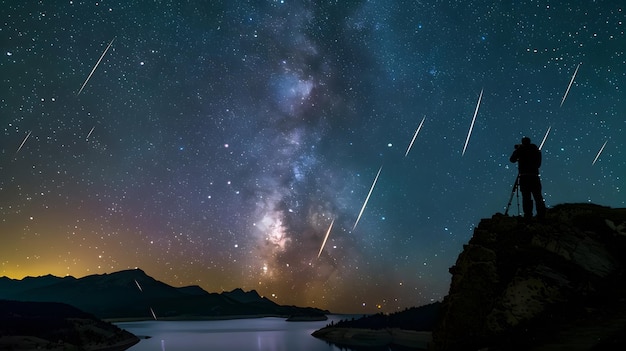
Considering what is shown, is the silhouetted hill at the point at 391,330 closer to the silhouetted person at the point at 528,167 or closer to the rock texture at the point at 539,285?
the rock texture at the point at 539,285

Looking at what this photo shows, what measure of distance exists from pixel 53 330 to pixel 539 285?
5213 inches

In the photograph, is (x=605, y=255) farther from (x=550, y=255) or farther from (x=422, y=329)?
(x=422, y=329)

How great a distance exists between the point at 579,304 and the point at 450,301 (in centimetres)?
534

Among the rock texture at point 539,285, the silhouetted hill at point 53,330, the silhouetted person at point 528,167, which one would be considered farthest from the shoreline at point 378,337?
the silhouetted person at point 528,167

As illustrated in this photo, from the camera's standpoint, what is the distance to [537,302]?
46.2 feet

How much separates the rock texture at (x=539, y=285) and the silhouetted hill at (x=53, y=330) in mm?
112563

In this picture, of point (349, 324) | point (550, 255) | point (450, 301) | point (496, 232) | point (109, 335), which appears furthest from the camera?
point (349, 324)

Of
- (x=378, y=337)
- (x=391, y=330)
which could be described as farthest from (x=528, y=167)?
(x=378, y=337)

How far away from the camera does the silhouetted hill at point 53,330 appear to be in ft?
328

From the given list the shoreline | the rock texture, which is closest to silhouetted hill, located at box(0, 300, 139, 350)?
the shoreline

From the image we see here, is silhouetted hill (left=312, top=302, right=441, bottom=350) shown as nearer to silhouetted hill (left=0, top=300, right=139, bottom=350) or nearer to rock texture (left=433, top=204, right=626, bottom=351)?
silhouetted hill (left=0, top=300, right=139, bottom=350)

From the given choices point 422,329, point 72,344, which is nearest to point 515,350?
point 72,344

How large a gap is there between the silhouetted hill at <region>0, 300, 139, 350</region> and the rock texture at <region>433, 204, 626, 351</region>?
112563mm

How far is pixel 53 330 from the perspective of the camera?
112m
